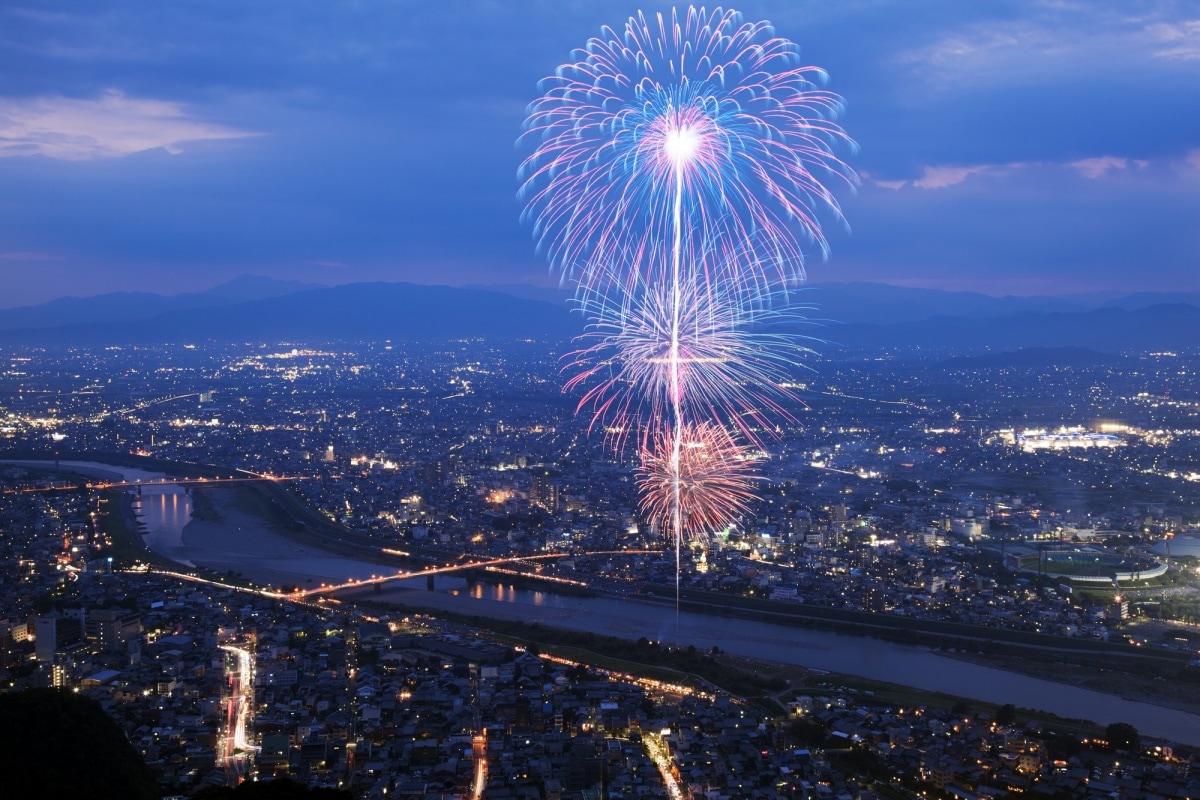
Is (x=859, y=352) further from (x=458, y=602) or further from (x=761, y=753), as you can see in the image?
(x=761, y=753)

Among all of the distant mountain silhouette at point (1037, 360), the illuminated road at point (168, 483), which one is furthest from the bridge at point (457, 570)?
the distant mountain silhouette at point (1037, 360)

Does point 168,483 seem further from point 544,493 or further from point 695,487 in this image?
point 695,487

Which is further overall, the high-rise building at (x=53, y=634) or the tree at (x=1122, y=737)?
the high-rise building at (x=53, y=634)

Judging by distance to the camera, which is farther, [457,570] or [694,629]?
[457,570]

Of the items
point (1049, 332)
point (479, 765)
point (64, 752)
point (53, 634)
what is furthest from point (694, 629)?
point (1049, 332)

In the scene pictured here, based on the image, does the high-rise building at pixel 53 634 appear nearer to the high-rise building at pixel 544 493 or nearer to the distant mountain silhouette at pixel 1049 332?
the high-rise building at pixel 544 493

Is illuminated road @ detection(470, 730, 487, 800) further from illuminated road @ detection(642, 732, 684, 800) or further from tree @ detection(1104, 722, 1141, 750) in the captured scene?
tree @ detection(1104, 722, 1141, 750)

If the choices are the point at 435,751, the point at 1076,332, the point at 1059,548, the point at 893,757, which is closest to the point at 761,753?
the point at 893,757
